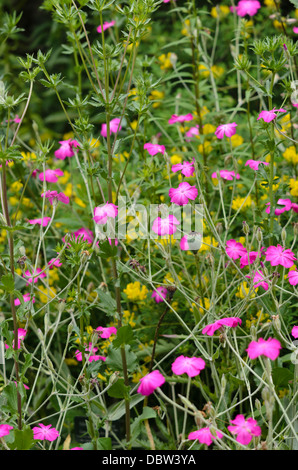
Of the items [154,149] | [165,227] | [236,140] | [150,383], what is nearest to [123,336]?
[150,383]

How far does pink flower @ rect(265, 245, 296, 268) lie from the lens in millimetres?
1047

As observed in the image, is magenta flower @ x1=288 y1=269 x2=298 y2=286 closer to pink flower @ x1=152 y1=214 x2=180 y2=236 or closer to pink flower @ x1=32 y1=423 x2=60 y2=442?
pink flower @ x1=152 y1=214 x2=180 y2=236

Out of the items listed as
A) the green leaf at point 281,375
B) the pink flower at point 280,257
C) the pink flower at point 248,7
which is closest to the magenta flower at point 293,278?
the pink flower at point 280,257

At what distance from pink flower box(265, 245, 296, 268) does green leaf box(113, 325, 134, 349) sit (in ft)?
0.90

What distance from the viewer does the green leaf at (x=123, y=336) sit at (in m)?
1.00

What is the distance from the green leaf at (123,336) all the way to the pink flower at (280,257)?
273 millimetres

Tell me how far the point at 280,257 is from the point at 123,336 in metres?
0.31

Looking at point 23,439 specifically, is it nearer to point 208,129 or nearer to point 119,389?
point 119,389

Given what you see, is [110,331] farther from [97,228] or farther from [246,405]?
[246,405]

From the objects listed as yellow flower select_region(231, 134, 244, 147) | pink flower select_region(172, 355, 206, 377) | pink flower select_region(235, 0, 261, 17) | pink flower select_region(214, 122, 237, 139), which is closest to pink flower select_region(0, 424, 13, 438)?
pink flower select_region(172, 355, 206, 377)

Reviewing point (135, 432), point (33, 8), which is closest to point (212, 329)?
point (135, 432)

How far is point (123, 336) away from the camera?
1.01 meters

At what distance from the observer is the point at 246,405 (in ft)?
4.11
